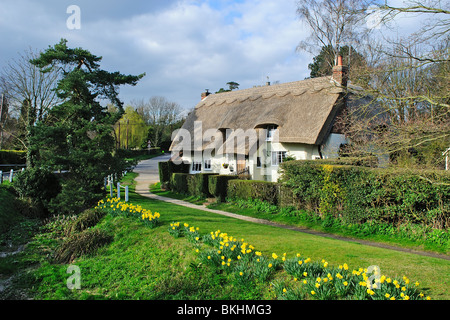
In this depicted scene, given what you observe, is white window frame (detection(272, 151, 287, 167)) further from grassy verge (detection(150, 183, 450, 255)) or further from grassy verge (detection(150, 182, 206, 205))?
grassy verge (detection(150, 182, 206, 205))

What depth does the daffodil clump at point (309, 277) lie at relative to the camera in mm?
4340

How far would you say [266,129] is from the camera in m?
20.9

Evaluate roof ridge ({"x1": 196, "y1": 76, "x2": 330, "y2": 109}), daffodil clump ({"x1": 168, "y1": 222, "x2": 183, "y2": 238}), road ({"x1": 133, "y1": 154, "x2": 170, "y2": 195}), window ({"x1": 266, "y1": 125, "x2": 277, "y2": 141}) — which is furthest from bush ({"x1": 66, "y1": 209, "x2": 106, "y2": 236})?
roof ridge ({"x1": 196, "y1": 76, "x2": 330, "y2": 109})

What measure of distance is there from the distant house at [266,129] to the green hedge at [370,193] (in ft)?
10.2

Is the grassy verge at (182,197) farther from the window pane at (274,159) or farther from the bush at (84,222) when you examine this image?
the bush at (84,222)

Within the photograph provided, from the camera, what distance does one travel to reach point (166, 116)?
6956 cm

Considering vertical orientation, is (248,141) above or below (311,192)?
above

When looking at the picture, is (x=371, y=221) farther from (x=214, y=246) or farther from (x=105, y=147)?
(x=105, y=147)
